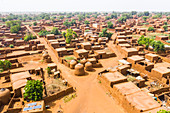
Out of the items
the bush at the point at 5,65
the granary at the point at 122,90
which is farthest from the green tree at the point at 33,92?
the bush at the point at 5,65

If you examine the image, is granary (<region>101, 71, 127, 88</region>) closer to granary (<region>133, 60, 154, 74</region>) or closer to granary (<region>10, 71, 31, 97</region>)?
granary (<region>133, 60, 154, 74</region>)

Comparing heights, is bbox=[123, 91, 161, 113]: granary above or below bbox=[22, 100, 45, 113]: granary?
below

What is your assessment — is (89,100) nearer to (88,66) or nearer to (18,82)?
(88,66)

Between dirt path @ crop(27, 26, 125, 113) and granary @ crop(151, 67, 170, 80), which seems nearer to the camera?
dirt path @ crop(27, 26, 125, 113)

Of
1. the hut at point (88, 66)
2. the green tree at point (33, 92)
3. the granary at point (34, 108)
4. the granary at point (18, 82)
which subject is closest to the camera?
the granary at point (34, 108)

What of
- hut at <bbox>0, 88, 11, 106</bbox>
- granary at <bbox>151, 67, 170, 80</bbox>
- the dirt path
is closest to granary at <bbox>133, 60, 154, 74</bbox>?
granary at <bbox>151, 67, 170, 80</bbox>

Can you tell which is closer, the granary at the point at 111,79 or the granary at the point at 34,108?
the granary at the point at 34,108

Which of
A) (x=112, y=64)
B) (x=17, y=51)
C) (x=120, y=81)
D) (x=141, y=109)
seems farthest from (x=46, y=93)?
(x=17, y=51)

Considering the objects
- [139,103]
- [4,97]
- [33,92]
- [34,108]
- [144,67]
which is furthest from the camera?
[144,67]

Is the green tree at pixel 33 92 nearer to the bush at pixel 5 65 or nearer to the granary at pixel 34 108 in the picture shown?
the granary at pixel 34 108

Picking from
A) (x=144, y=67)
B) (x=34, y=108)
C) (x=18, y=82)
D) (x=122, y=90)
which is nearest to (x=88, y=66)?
(x=122, y=90)

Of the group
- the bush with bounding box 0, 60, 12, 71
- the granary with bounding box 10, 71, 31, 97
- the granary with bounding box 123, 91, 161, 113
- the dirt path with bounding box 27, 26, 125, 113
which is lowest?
the dirt path with bounding box 27, 26, 125, 113
